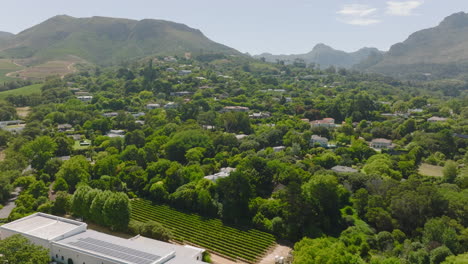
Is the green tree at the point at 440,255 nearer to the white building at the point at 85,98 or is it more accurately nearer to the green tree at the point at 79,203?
the green tree at the point at 79,203

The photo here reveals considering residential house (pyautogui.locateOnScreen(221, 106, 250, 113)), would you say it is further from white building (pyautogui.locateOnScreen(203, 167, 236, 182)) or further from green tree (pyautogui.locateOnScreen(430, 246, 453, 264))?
green tree (pyautogui.locateOnScreen(430, 246, 453, 264))

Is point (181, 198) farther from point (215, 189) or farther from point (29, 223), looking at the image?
point (29, 223)

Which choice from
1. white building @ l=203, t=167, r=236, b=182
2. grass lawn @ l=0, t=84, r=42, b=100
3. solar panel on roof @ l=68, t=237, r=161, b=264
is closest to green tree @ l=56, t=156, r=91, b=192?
white building @ l=203, t=167, r=236, b=182

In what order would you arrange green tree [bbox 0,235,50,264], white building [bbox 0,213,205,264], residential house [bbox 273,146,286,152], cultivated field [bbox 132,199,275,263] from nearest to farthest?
green tree [bbox 0,235,50,264] < white building [bbox 0,213,205,264] < cultivated field [bbox 132,199,275,263] < residential house [bbox 273,146,286,152]

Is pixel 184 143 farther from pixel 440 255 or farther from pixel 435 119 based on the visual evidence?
pixel 435 119

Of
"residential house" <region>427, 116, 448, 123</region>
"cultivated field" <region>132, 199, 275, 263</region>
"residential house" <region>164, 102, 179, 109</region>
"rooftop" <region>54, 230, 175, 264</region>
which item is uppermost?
"residential house" <region>164, 102, 179, 109</region>

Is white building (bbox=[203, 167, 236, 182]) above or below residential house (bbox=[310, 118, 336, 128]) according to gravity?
below

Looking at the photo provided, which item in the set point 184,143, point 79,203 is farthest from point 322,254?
point 184,143

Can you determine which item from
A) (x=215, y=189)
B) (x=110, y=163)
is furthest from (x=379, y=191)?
(x=110, y=163)
